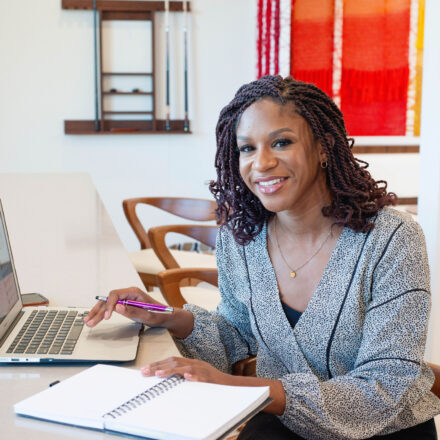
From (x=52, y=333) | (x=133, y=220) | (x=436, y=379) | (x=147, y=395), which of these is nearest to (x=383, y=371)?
(x=436, y=379)

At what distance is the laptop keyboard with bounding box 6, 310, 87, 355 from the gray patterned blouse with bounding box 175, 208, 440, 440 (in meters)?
0.28

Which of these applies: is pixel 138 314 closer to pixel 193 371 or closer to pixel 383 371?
pixel 193 371

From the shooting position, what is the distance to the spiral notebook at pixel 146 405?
86 centimetres

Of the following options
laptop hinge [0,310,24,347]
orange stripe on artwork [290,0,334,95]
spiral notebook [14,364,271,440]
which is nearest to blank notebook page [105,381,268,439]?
spiral notebook [14,364,271,440]

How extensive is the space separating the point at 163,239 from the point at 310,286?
4.58ft

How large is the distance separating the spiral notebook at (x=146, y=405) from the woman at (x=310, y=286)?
18 centimetres

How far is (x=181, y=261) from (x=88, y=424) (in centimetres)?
232

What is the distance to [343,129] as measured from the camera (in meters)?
1.49

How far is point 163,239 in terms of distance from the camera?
2805 mm

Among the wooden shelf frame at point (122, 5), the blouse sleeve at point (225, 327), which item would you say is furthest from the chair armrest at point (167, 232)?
the wooden shelf frame at point (122, 5)

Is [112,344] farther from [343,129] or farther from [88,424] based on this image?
[343,129]

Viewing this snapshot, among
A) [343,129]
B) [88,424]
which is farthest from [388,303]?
[88,424]

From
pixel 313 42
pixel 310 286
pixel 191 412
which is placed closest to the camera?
pixel 191 412

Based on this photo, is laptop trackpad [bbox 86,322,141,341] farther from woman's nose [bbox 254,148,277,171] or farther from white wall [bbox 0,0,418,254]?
white wall [bbox 0,0,418,254]
